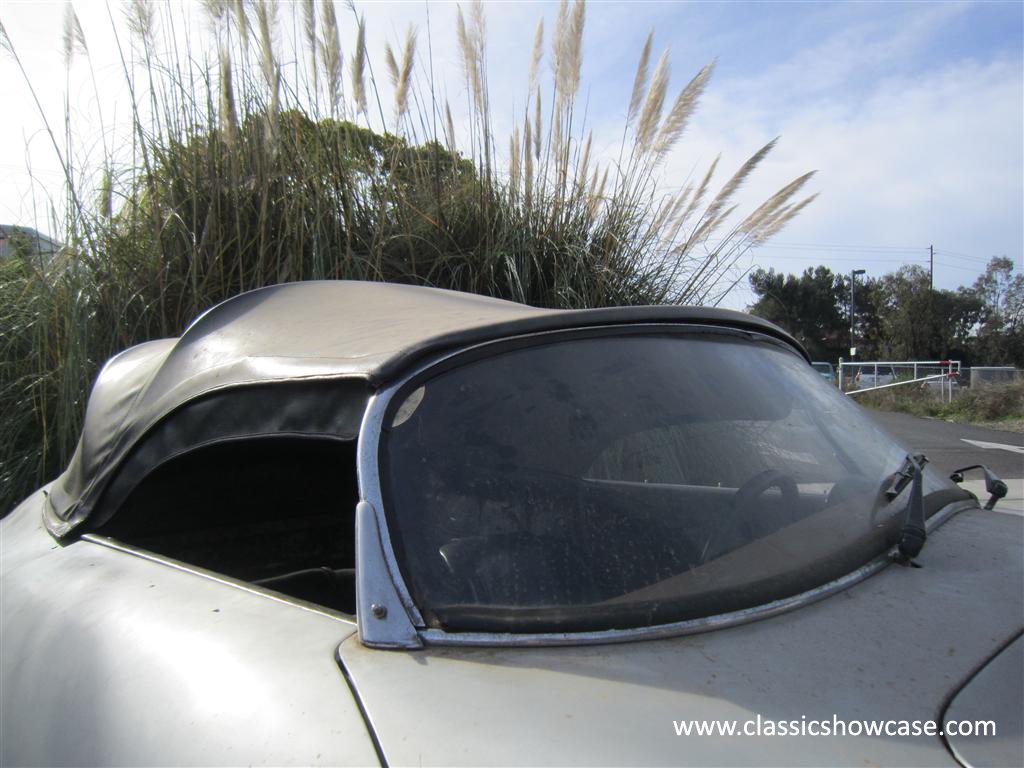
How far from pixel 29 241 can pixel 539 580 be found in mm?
4831

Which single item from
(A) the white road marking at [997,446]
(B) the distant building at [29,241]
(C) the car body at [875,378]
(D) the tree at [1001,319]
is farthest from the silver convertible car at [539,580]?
(D) the tree at [1001,319]

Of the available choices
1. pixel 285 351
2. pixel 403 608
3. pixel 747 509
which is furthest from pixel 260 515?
pixel 747 509

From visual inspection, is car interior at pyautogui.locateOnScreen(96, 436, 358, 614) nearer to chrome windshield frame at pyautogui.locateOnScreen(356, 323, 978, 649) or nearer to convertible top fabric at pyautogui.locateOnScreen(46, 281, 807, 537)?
convertible top fabric at pyautogui.locateOnScreen(46, 281, 807, 537)

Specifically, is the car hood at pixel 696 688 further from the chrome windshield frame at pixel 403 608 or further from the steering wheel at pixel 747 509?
the steering wheel at pixel 747 509

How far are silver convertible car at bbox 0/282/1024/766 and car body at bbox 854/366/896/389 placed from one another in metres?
21.6

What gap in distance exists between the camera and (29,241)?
475 centimetres

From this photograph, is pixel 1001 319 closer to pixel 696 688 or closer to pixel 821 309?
pixel 821 309

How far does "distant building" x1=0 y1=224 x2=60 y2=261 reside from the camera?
4613 millimetres

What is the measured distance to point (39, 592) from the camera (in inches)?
66.8

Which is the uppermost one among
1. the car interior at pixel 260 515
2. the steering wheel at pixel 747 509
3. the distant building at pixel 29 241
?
the distant building at pixel 29 241

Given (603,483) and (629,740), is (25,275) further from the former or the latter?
(629,740)

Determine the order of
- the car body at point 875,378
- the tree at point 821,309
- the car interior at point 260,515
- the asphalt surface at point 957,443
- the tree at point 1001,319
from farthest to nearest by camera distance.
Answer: the tree at point 821,309 < the tree at point 1001,319 < the car body at point 875,378 < the asphalt surface at point 957,443 < the car interior at point 260,515

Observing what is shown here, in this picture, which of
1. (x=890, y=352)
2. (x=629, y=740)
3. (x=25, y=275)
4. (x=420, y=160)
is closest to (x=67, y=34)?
(x=25, y=275)

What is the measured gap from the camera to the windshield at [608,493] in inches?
46.4
